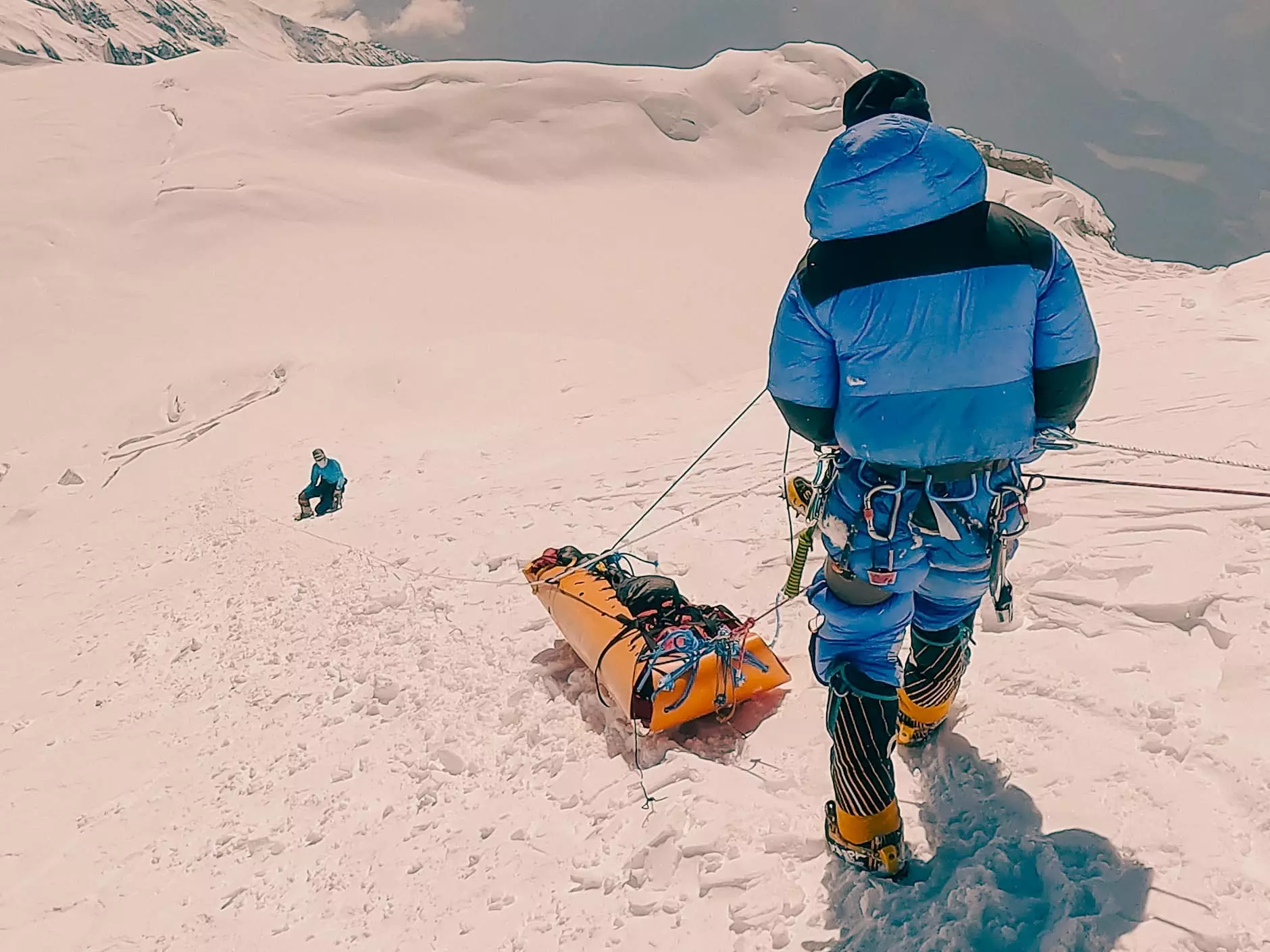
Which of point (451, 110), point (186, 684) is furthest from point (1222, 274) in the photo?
point (451, 110)

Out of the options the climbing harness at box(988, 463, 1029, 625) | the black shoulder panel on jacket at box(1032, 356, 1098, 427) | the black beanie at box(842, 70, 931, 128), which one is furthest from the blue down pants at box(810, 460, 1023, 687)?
the black beanie at box(842, 70, 931, 128)

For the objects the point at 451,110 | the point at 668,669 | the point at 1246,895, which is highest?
the point at 1246,895

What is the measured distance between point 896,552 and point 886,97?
134cm

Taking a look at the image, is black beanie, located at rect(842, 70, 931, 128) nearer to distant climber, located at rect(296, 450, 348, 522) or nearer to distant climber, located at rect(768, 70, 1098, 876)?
distant climber, located at rect(768, 70, 1098, 876)

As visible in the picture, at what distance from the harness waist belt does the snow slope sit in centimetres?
131

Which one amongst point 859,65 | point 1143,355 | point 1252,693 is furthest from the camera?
point 859,65

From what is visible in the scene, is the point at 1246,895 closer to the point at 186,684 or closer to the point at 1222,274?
the point at 186,684

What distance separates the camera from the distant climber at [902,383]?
227 cm

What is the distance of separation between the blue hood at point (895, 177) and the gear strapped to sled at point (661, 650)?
2374mm

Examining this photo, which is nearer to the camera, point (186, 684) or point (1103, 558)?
point (1103, 558)

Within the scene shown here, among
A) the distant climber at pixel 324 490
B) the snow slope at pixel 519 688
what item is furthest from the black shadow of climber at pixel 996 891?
the distant climber at pixel 324 490

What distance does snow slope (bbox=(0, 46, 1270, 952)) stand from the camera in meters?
2.91

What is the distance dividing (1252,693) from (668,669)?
2.34m

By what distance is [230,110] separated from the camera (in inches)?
1281
